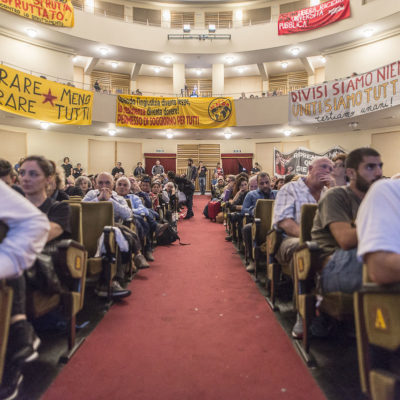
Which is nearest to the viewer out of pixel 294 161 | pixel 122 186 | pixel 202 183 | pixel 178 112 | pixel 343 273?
pixel 343 273

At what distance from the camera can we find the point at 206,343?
193 centimetres

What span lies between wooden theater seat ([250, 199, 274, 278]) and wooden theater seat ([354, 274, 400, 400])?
1899mm

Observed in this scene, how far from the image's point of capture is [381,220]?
1.03 metres

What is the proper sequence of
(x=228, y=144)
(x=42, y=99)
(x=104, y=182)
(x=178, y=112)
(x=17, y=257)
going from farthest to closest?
1. (x=228, y=144)
2. (x=178, y=112)
3. (x=42, y=99)
4. (x=104, y=182)
5. (x=17, y=257)

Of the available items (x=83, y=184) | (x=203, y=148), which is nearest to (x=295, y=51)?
(x=203, y=148)

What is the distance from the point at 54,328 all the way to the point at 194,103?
10042 millimetres

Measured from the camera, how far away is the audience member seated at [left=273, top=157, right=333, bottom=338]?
2.33 meters

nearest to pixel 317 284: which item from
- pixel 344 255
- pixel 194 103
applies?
pixel 344 255

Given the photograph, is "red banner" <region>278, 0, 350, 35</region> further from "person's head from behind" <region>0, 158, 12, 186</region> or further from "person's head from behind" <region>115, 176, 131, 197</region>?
"person's head from behind" <region>0, 158, 12, 186</region>

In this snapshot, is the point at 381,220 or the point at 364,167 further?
the point at 364,167

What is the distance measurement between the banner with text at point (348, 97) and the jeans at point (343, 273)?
7370mm

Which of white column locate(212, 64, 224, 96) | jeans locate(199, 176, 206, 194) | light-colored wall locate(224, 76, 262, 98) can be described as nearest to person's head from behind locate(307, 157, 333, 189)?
jeans locate(199, 176, 206, 194)

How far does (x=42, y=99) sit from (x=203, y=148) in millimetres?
7792

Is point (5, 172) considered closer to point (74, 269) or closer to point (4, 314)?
point (74, 269)
